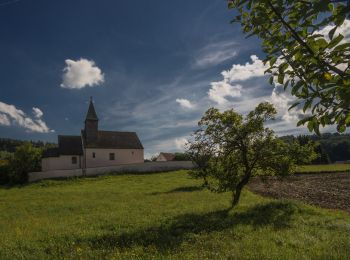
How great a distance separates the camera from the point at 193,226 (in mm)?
12258

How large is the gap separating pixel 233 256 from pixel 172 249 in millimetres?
1800

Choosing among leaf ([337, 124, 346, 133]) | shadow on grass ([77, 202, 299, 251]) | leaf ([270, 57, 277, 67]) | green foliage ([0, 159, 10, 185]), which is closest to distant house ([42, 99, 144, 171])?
green foliage ([0, 159, 10, 185])

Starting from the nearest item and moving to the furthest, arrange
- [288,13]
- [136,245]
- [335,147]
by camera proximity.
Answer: [288,13]
[136,245]
[335,147]

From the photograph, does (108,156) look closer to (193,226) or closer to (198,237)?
(193,226)

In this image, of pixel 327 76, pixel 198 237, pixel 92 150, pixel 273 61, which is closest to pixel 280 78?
pixel 273 61

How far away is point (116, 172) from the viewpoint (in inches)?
2151

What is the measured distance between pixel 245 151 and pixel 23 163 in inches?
1745

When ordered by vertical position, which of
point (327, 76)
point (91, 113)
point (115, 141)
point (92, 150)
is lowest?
point (327, 76)

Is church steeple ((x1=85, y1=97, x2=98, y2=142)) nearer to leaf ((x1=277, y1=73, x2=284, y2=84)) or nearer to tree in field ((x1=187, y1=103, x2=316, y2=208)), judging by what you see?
tree in field ((x1=187, y1=103, x2=316, y2=208))

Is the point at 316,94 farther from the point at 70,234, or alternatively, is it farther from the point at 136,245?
the point at 70,234

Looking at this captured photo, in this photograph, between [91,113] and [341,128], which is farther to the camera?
[91,113]

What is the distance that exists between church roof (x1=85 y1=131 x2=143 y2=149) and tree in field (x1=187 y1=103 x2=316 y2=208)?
46.7 metres

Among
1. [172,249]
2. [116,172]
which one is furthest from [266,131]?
[116,172]

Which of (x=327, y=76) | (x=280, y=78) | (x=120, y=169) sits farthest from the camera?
(x=120, y=169)
